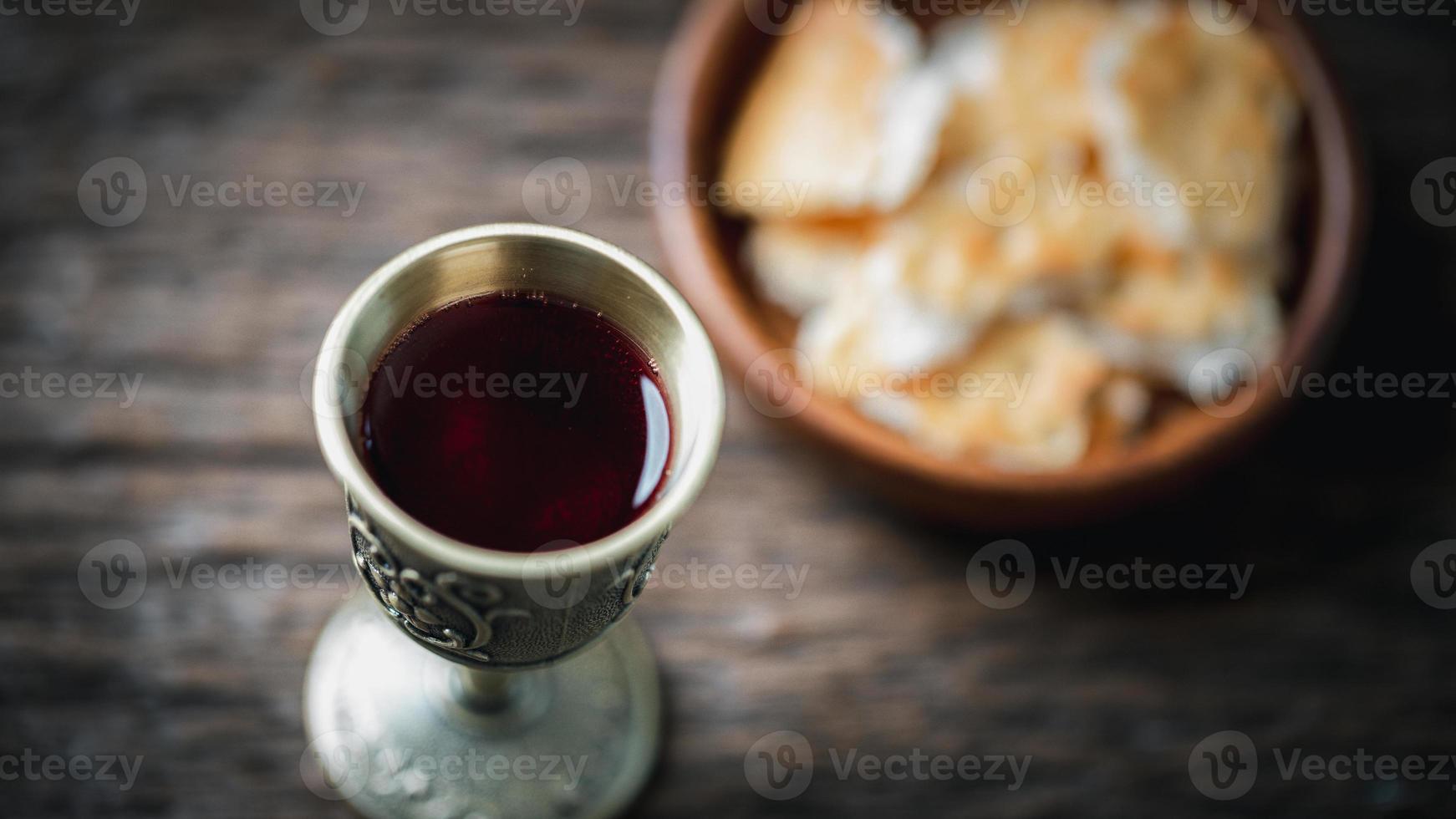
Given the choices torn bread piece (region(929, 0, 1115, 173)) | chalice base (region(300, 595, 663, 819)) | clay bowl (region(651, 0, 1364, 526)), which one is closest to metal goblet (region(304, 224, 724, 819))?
chalice base (region(300, 595, 663, 819))

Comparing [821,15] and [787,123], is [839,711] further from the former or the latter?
[821,15]

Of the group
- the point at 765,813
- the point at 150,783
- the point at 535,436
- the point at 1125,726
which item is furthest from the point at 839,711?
the point at 150,783

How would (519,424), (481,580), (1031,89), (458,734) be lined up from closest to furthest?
(481,580)
(519,424)
(458,734)
(1031,89)

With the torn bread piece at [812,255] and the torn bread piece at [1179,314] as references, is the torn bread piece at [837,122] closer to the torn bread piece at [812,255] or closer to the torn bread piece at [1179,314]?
the torn bread piece at [812,255]

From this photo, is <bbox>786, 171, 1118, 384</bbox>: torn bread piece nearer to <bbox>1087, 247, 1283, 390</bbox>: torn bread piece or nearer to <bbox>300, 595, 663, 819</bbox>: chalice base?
<bbox>1087, 247, 1283, 390</bbox>: torn bread piece

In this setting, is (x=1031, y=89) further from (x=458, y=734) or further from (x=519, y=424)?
(x=458, y=734)

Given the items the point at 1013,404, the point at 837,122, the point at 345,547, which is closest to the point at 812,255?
the point at 837,122
